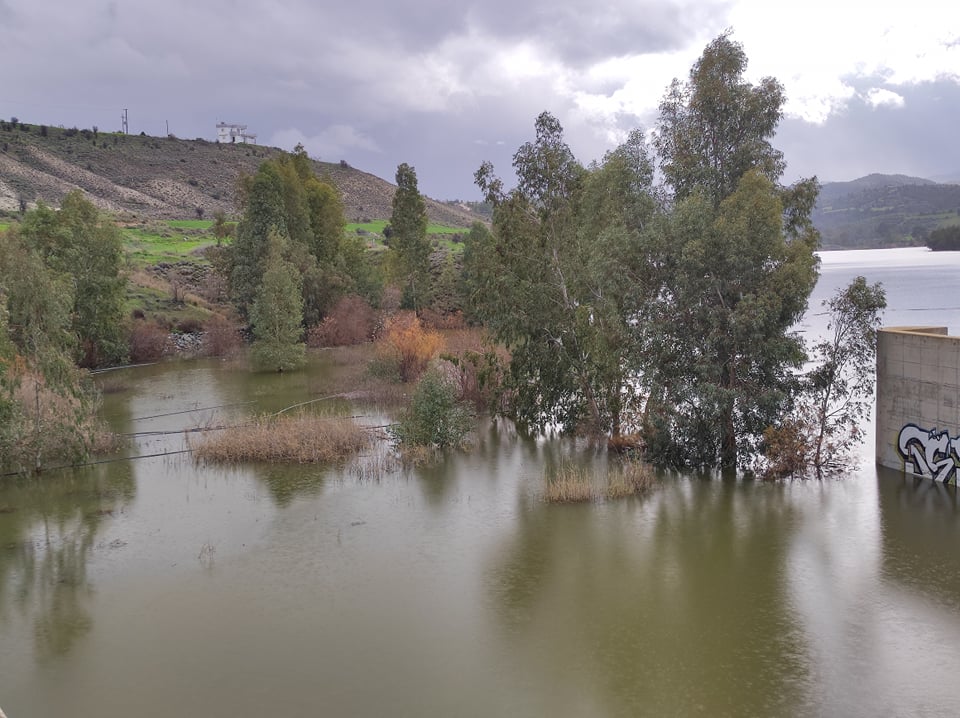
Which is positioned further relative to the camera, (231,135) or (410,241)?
(231,135)

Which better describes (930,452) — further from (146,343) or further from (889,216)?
(889,216)

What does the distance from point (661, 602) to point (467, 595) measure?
351 cm

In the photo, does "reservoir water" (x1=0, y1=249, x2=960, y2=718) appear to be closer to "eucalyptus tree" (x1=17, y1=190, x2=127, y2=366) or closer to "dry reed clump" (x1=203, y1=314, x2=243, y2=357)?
"eucalyptus tree" (x1=17, y1=190, x2=127, y2=366)

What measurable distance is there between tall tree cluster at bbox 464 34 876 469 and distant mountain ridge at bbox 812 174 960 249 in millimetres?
96853

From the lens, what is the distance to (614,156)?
2788 cm

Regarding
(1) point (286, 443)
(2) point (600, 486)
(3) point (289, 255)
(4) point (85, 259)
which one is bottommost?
(2) point (600, 486)

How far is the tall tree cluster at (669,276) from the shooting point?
21.9m

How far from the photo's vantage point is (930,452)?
21172mm

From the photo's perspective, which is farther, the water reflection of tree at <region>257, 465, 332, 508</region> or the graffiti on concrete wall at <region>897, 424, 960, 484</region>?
the water reflection of tree at <region>257, 465, 332, 508</region>

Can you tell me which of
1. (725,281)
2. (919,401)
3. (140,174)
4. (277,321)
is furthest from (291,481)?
(140,174)

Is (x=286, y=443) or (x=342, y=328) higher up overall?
(x=342, y=328)

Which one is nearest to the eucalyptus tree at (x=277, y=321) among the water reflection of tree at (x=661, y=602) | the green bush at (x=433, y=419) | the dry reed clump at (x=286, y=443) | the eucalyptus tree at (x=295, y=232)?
the eucalyptus tree at (x=295, y=232)

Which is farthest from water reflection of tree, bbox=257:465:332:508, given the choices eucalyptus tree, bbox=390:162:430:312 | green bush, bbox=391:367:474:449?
eucalyptus tree, bbox=390:162:430:312

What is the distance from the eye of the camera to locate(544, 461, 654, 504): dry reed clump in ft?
68.8
